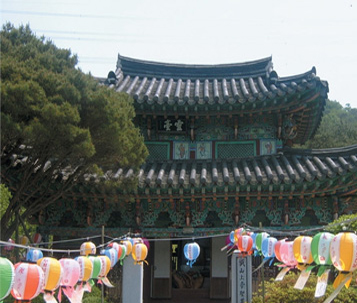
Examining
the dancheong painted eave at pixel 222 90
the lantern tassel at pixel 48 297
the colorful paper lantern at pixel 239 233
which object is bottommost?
the lantern tassel at pixel 48 297

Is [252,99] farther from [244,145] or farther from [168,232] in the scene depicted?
[168,232]

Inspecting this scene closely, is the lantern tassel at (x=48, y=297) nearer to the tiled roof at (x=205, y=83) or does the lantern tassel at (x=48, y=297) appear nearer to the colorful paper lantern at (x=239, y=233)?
the colorful paper lantern at (x=239, y=233)

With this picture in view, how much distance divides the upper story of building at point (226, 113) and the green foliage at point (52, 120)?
2.18 metres

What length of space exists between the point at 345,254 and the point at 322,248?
20.5 inches

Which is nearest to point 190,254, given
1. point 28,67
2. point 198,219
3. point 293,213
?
point 198,219

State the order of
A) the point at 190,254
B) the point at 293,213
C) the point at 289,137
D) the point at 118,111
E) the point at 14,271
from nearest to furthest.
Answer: the point at 14,271
the point at 118,111
the point at 190,254
the point at 293,213
the point at 289,137

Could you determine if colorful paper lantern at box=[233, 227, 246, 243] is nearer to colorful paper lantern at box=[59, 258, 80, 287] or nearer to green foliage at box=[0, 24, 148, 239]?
green foliage at box=[0, 24, 148, 239]

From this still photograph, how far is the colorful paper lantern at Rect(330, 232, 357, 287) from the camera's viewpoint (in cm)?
483

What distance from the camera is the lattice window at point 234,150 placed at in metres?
12.1

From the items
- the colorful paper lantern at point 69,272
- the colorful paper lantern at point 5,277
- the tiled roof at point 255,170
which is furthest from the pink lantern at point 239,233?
the colorful paper lantern at point 5,277

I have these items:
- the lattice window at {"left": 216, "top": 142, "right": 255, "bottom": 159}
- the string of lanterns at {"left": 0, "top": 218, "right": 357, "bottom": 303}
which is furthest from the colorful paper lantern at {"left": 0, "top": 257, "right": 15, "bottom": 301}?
the lattice window at {"left": 216, "top": 142, "right": 255, "bottom": 159}

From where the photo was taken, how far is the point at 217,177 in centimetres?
1030

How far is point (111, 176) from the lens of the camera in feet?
33.6

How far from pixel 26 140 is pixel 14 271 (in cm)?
390
